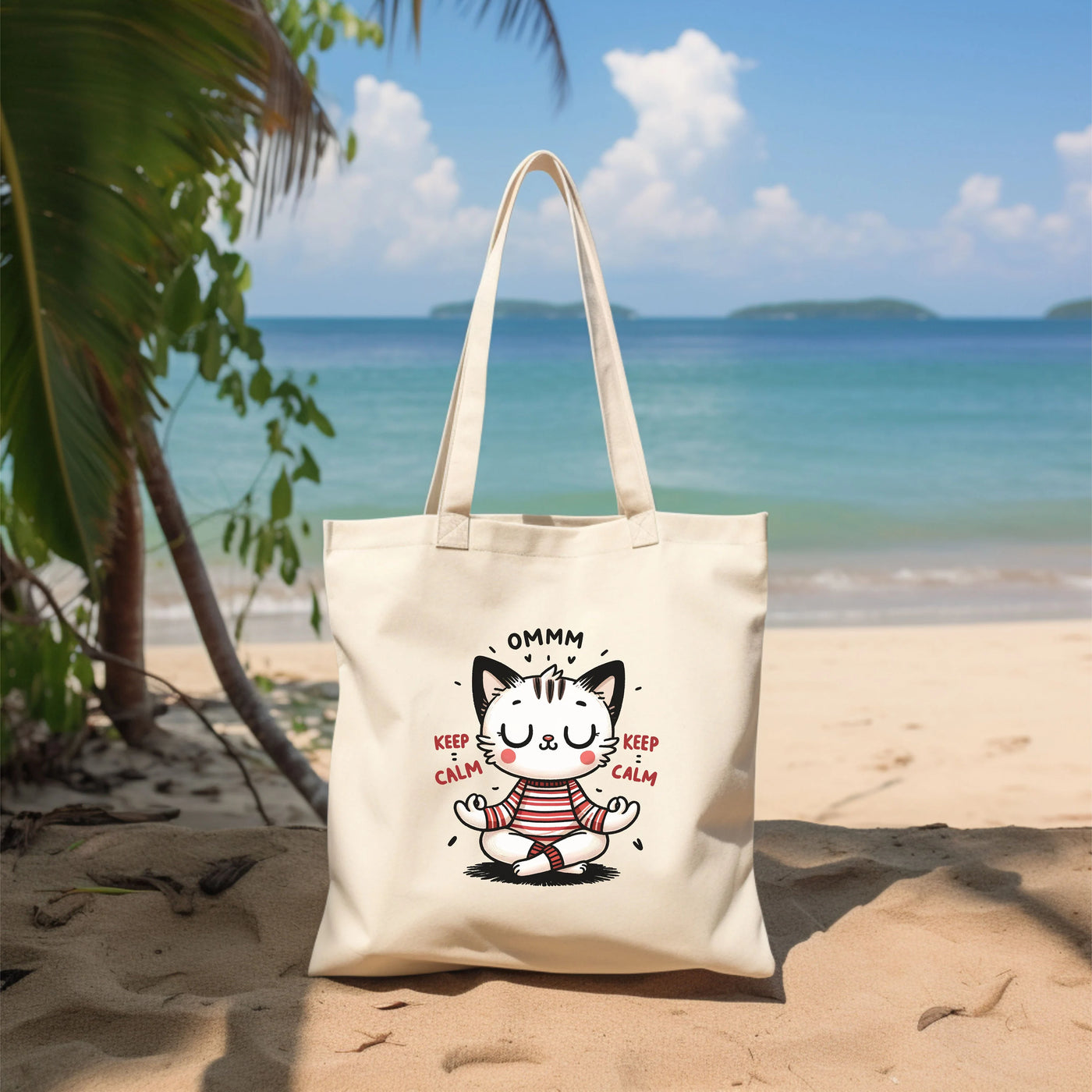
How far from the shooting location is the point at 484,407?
140 cm

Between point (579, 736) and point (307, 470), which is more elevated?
point (307, 470)

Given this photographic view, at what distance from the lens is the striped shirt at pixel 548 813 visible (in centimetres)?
142

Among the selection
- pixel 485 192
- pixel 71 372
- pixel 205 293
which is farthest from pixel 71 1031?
pixel 485 192

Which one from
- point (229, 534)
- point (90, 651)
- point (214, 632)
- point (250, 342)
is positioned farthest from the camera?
point (229, 534)

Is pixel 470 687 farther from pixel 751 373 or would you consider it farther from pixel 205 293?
pixel 751 373

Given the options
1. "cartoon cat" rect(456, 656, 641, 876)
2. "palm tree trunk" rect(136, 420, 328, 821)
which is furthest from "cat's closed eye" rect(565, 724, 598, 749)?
"palm tree trunk" rect(136, 420, 328, 821)

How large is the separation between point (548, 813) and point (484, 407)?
59 centimetres

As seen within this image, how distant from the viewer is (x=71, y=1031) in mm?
1334

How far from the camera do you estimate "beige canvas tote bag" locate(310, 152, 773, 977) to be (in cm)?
140

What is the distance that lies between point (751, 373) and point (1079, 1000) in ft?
97.3

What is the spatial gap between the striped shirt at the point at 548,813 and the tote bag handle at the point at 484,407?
1.23 feet

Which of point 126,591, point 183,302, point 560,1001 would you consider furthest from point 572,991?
point 126,591

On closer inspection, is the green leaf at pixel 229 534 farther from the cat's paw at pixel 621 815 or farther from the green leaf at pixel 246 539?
the cat's paw at pixel 621 815

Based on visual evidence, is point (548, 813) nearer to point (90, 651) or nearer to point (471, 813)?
point (471, 813)
